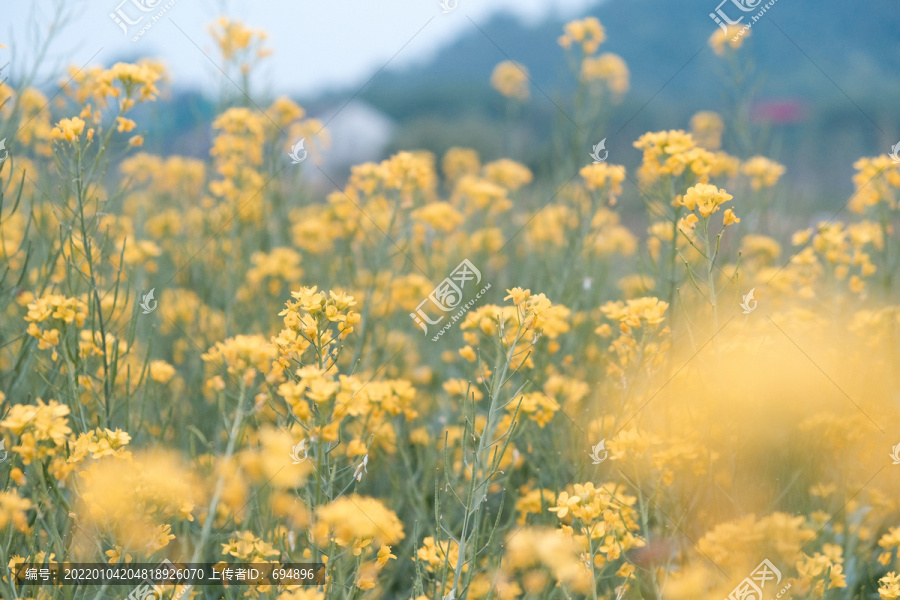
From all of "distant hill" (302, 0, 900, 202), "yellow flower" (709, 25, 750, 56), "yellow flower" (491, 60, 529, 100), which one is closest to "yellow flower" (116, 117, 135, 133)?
"distant hill" (302, 0, 900, 202)

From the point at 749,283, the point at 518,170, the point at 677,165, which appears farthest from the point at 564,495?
the point at 518,170

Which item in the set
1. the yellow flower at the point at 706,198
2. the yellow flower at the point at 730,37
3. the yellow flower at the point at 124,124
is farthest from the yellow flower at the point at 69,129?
the yellow flower at the point at 730,37

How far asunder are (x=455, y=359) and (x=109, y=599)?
162 cm

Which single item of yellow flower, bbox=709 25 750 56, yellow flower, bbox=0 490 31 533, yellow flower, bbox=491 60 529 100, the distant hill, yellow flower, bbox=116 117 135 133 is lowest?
yellow flower, bbox=0 490 31 533

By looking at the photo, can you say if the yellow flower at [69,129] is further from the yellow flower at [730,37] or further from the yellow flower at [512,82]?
the yellow flower at [512,82]

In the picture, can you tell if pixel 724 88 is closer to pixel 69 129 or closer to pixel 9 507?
pixel 69 129

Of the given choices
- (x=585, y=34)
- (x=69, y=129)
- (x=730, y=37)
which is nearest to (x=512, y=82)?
(x=585, y=34)

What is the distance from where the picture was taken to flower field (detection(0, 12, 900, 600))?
1.24 m

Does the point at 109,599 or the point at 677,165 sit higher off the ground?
the point at 677,165

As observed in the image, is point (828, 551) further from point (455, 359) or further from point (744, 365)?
point (455, 359)

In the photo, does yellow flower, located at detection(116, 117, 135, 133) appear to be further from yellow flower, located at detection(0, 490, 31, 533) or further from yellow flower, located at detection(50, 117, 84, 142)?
yellow flower, located at detection(0, 490, 31, 533)

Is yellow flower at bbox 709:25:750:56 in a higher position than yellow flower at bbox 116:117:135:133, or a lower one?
higher

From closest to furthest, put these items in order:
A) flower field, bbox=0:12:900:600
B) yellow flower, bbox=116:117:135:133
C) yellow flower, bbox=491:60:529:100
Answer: flower field, bbox=0:12:900:600
yellow flower, bbox=116:117:135:133
yellow flower, bbox=491:60:529:100

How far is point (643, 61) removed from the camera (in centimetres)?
3628
